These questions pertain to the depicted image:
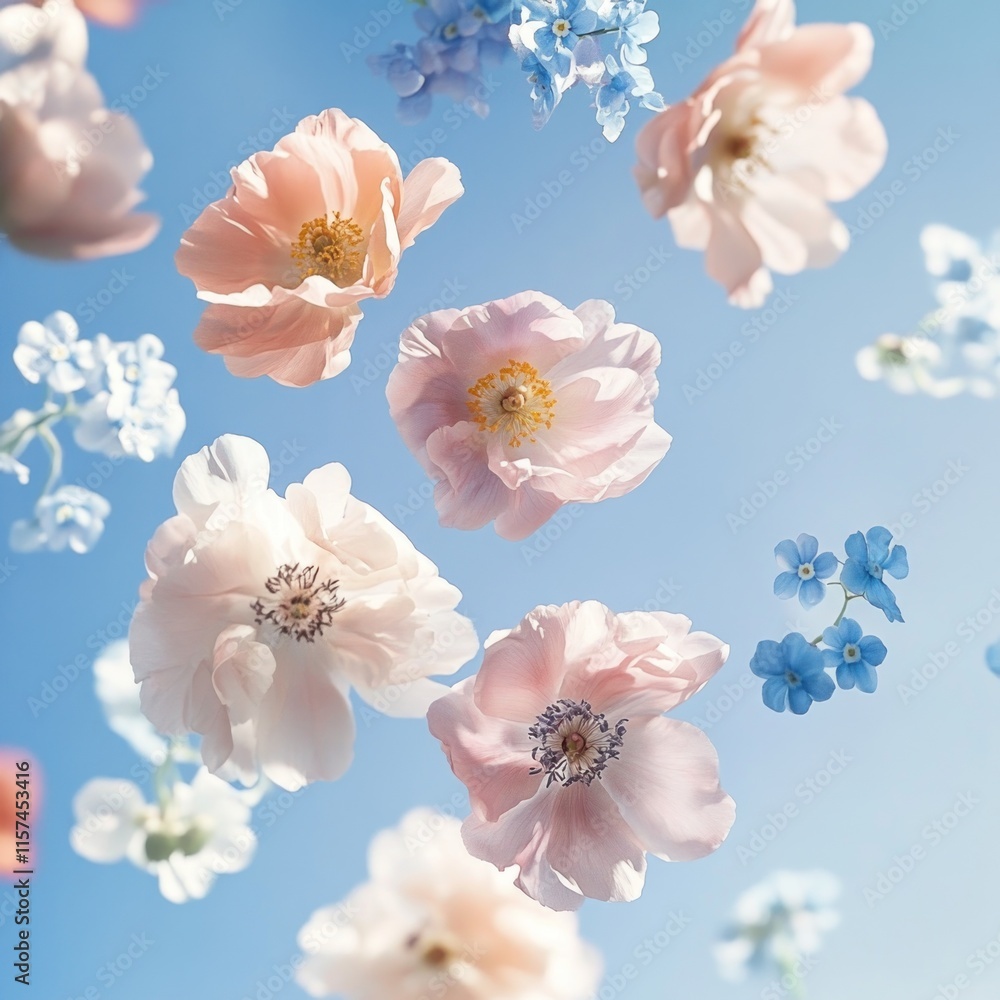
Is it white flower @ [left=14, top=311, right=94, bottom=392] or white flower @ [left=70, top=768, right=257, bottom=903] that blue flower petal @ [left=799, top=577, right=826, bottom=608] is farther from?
white flower @ [left=14, top=311, right=94, bottom=392]

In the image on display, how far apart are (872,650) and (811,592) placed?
2.8 inches

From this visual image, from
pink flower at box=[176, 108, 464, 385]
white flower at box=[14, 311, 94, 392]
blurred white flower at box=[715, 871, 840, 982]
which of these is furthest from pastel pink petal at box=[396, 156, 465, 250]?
blurred white flower at box=[715, 871, 840, 982]

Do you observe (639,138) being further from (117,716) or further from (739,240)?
(117,716)

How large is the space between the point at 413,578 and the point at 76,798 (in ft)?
1.86

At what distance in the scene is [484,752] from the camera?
724 mm

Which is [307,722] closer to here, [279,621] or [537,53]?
[279,621]

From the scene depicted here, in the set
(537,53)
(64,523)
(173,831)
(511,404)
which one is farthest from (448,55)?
(173,831)

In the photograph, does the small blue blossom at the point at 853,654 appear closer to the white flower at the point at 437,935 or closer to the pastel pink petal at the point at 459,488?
the pastel pink petal at the point at 459,488

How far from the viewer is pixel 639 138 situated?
51cm

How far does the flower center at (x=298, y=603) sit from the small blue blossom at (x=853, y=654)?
43 centimetres

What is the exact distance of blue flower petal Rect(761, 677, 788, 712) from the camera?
774 millimetres

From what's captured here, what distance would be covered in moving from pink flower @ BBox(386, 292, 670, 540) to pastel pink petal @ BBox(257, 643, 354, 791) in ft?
0.63

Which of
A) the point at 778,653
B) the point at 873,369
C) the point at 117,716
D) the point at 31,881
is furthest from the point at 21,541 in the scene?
the point at 873,369

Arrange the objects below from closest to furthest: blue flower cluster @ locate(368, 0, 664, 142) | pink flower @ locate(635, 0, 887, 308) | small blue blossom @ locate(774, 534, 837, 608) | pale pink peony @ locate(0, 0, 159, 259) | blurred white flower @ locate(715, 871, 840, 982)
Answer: pink flower @ locate(635, 0, 887, 308) < blue flower cluster @ locate(368, 0, 664, 142) < small blue blossom @ locate(774, 534, 837, 608) < pale pink peony @ locate(0, 0, 159, 259) < blurred white flower @ locate(715, 871, 840, 982)
